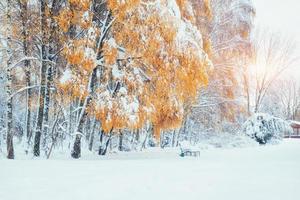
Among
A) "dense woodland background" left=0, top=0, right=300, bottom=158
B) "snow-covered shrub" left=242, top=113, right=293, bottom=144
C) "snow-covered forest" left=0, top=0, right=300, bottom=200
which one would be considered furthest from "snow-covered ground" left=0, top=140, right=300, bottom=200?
"snow-covered shrub" left=242, top=113, right=293, bottom=144

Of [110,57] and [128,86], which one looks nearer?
[110,57]

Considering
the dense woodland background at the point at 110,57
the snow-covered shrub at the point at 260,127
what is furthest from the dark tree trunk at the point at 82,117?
the snow-covered shrub at the point at 260,127

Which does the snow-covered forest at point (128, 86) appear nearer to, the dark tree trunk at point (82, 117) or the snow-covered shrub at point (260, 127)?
the dark tree trunk at point (82, 117)

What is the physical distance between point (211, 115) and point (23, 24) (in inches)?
505

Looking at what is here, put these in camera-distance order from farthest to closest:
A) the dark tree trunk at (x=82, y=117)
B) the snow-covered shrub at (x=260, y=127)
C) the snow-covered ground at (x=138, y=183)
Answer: the snow-covered shrub at (x=260, y=127) → the dark tree trunk at (x=82, y=117) → the snow-covered ground at (x=138, y=183)

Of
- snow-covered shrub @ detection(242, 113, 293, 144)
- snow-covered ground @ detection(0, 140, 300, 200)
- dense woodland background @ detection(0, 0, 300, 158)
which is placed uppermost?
dense woodland background @ detection(0, 0, 300, 158)

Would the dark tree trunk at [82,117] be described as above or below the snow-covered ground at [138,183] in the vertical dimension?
above

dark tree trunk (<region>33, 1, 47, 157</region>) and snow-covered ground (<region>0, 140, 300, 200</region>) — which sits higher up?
dark tree trunk (<region>33, 1, 47, 157</region>)

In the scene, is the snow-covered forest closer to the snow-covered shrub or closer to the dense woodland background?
the dense woodland background

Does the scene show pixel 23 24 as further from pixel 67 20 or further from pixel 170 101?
pixel 170 101

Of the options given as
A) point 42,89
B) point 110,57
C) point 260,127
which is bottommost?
point 260,127

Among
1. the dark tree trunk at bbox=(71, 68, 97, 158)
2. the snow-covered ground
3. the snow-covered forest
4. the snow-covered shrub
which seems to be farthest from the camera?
the snow-covered shrub

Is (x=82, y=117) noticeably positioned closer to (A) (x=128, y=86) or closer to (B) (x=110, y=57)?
(A) (x=128, y=86)

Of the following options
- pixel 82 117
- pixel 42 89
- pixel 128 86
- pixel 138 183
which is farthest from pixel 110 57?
A: pixel 138 183
